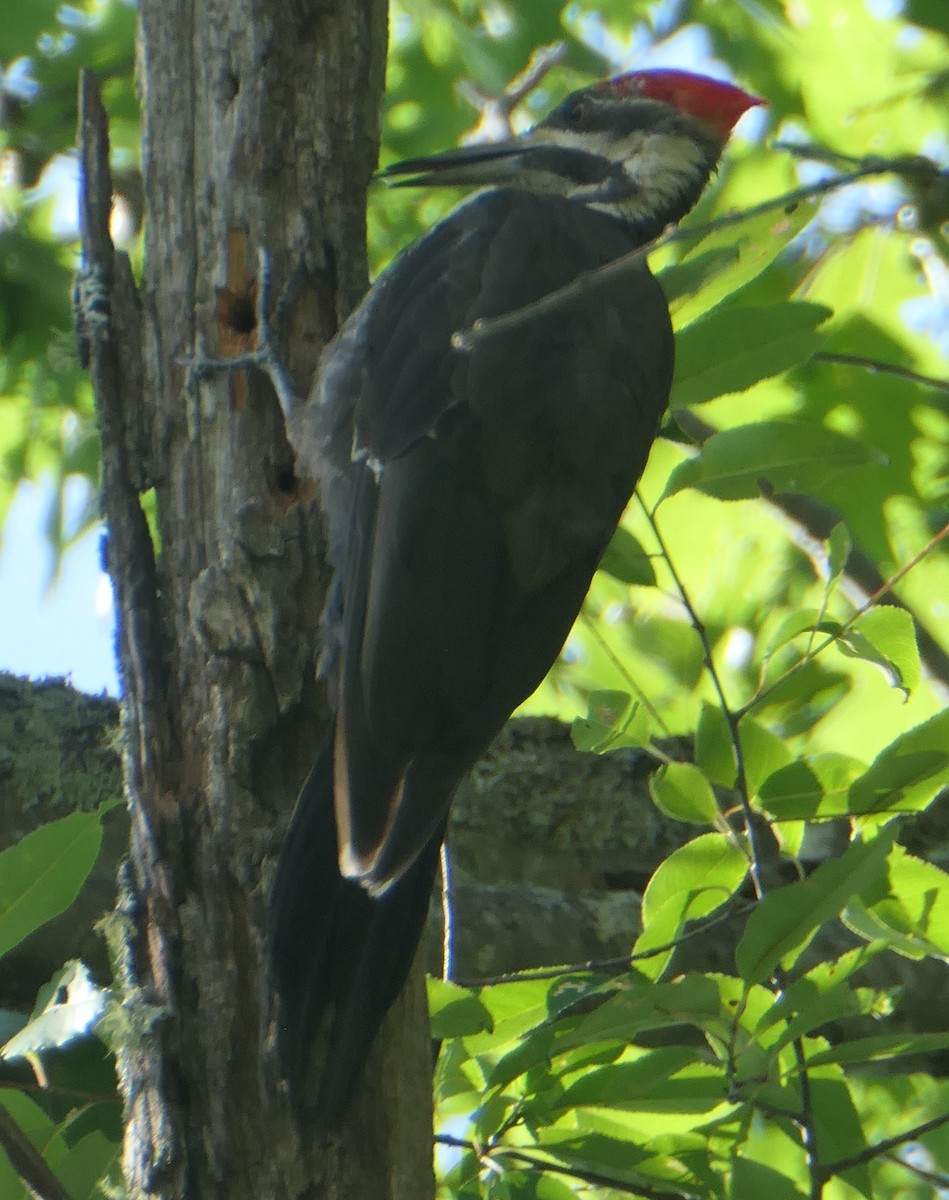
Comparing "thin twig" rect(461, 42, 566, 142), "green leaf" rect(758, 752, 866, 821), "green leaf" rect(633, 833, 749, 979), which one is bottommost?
"green leaf" rect(633, 833, 749, 979)

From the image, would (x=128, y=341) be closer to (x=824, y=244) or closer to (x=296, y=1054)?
(x=296, y=1054)

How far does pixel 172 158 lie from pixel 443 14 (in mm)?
1843

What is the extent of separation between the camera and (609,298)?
7.22 feet

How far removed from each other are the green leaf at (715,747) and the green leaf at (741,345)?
0.39 meters

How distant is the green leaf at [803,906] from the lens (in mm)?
1274

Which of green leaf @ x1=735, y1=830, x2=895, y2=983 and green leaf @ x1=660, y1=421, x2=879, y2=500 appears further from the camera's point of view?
green leaf @ x1=660, y1=421, x2=879, y2=500

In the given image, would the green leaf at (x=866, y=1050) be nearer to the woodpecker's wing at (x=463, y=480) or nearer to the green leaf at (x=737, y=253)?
the woodpecker's wing at (x=463, y=480)

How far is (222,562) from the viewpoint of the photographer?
1611 millimetres

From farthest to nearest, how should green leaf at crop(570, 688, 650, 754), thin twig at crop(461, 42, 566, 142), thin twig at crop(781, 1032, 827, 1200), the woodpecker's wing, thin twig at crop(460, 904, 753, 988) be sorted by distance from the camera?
thin twig at crop(461, 42, 566, 142) → the woodpecker's wing → green leaf at crop(570, 688, 650, 754) → thin twig at crop(460, 904, 753, 988) → thin twig at crop(781, 1032, 827, 1200)

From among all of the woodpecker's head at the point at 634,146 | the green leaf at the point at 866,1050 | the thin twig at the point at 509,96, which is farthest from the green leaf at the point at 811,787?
the thin twig at the point at 509,96

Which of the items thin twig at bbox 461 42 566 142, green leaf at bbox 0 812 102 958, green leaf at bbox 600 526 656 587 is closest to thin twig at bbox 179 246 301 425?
green leaf at bbox 600 526 656 587

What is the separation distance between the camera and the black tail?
1.41 metres

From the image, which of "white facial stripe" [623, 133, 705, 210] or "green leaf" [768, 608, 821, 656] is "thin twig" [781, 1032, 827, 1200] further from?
"white facial stripe" [623, 133, 705, 210]

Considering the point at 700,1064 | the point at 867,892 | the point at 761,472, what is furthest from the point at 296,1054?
the point at 761,472
